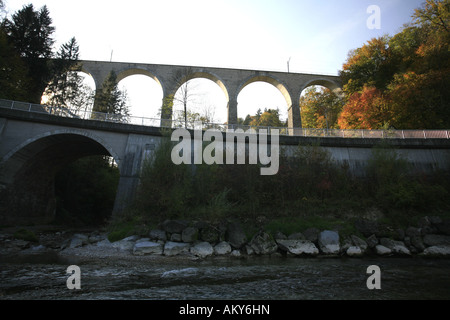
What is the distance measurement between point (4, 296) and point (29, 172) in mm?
17052

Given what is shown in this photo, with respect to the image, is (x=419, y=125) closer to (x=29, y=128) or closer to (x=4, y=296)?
(x=4, y=296)

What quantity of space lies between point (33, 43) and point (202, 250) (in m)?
27.0

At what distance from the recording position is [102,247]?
33.1ft

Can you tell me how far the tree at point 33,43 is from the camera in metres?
21.4

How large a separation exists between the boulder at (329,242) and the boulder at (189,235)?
19.4ft

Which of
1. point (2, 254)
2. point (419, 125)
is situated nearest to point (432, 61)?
point (419, 125)

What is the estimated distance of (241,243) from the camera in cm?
1034

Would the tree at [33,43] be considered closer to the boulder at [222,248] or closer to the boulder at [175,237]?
the boulder at [175,237]

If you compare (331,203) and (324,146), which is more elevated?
(324,146)

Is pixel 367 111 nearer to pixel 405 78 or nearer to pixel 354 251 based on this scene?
pixel 405 78

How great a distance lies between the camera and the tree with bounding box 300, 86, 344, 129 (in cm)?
2730
